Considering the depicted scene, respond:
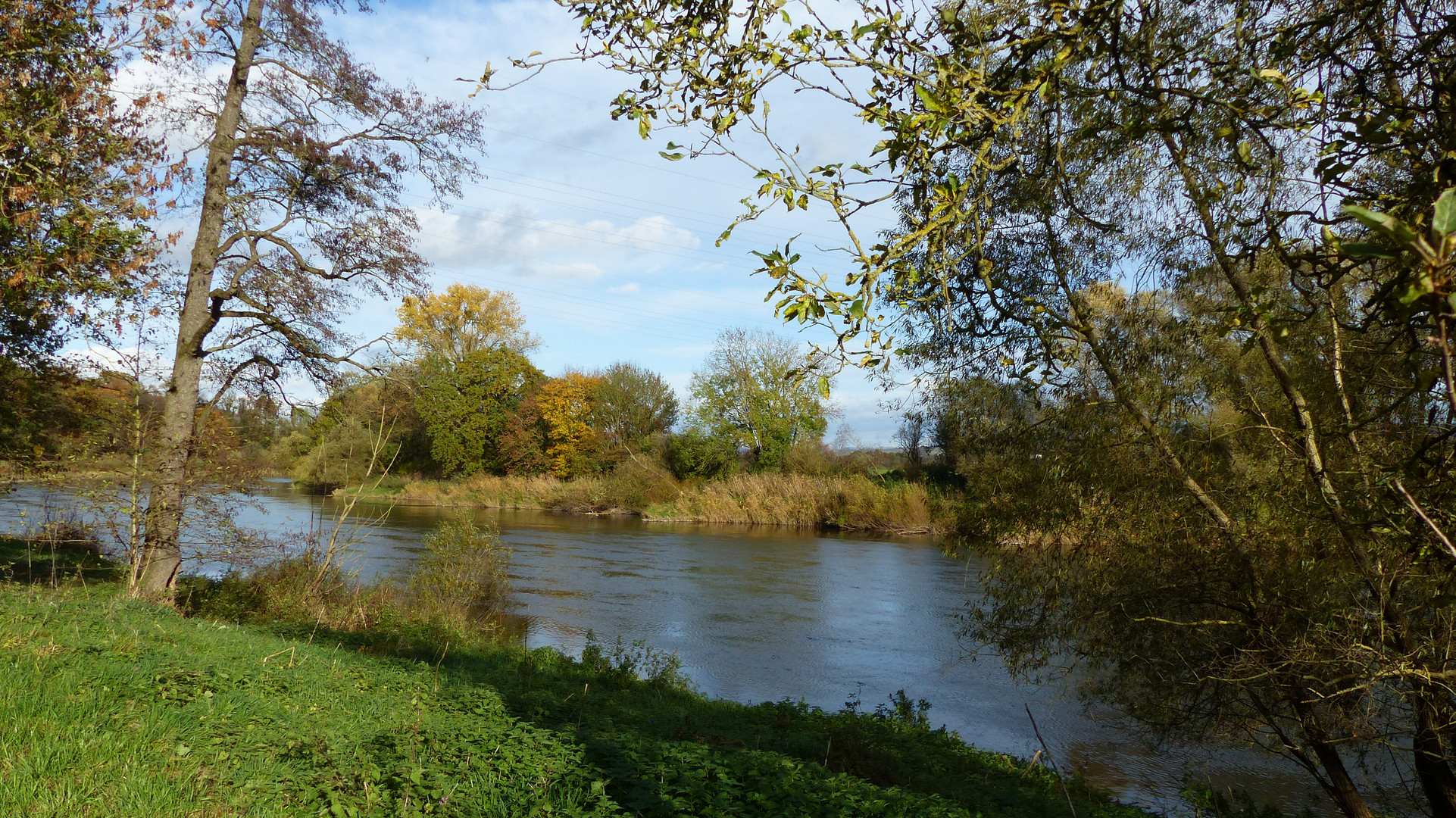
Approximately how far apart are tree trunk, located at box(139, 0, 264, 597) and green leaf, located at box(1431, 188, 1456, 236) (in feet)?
40.0

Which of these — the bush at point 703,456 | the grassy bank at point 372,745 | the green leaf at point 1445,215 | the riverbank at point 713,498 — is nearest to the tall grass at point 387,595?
the grassy bank at point 372,745

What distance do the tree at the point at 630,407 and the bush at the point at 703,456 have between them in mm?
3280

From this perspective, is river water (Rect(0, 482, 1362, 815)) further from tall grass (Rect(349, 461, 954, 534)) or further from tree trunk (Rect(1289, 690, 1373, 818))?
tall grass (Rect(349, 461, 954, 534))

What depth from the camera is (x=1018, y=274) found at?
9297mm

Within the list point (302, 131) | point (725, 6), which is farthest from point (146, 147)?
point (725, 6)

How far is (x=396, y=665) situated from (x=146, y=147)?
20.5 ft

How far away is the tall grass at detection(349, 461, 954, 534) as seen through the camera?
105 feet

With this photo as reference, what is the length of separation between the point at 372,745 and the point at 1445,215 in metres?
5.24

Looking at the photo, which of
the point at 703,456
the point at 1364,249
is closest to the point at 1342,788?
the point at 1364,249

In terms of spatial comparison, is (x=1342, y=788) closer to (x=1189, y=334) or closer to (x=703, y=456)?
(x=1189, y=334)

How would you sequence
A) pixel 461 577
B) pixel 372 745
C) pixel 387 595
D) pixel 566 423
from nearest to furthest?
pixel 372 745, pixel 387 595, pixel 461 577, pixel 566 423

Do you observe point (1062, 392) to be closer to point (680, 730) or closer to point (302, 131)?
point (680, 730)

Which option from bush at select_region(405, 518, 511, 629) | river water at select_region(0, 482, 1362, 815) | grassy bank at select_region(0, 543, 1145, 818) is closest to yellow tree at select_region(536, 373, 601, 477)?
river water at select_region(0, 482, 1362, 815)

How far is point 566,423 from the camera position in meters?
47.7
